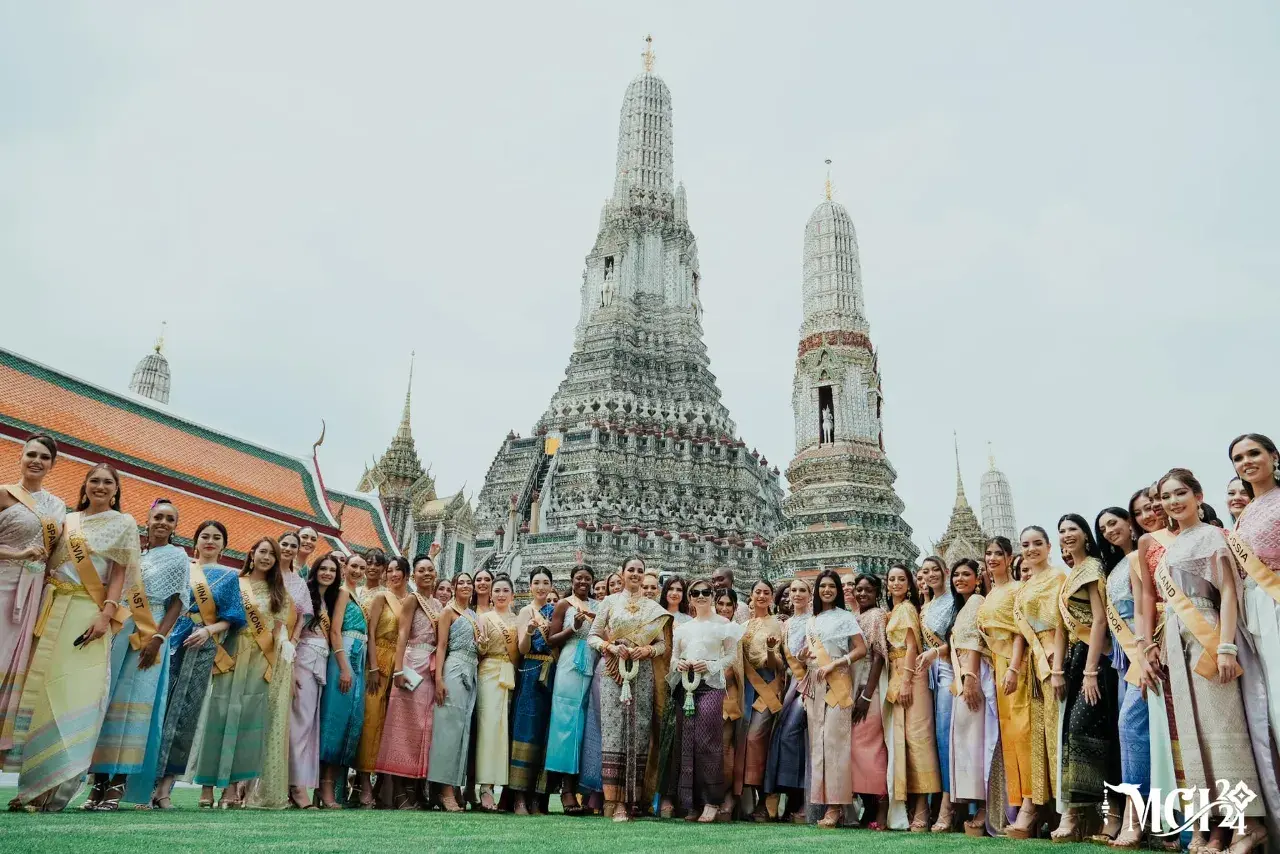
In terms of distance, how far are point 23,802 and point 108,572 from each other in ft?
A: 3.57

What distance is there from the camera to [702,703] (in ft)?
19.6

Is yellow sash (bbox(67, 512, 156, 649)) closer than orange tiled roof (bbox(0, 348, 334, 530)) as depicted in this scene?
Yes

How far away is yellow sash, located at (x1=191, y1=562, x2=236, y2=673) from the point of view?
540cm

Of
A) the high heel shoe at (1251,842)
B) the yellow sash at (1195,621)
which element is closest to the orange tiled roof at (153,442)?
the yellow sash at (1195,621)

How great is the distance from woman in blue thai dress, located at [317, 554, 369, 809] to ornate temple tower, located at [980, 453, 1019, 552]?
169ft

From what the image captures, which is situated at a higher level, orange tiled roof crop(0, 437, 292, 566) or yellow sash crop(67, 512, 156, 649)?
orange tiled roof crop(0, 437, 292, 566)

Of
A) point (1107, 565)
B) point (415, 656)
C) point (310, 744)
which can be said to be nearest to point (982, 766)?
point (1107, 565)

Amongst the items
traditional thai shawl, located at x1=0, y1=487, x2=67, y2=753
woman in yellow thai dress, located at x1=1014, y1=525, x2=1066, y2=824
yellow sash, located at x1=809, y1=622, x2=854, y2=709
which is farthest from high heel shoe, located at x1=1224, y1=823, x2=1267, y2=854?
traditional thai shawl, located at x1=0, y1=487, x2=67, y2=753

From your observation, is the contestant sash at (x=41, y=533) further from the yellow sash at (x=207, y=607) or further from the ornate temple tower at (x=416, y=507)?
the ornate temple tower at (x=416, y=507)

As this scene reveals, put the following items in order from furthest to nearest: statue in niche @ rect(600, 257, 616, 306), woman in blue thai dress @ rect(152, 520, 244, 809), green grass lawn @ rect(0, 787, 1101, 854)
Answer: statue in niche @ rect(600, 257, 616, 306) → woman in blue thai dress @ rect(152, 520, 244, 809) → green grass lawn @ rect(0, 787, 1101, 854)

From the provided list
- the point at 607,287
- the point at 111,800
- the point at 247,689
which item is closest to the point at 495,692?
the point at 247,689

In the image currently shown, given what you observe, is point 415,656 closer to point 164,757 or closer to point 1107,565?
point 164,757

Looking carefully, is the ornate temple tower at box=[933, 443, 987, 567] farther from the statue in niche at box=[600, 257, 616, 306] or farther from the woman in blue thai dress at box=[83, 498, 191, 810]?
the woman in blue thai dress at box=[83, 498, 191, 810]

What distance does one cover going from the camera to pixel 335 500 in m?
19.3
